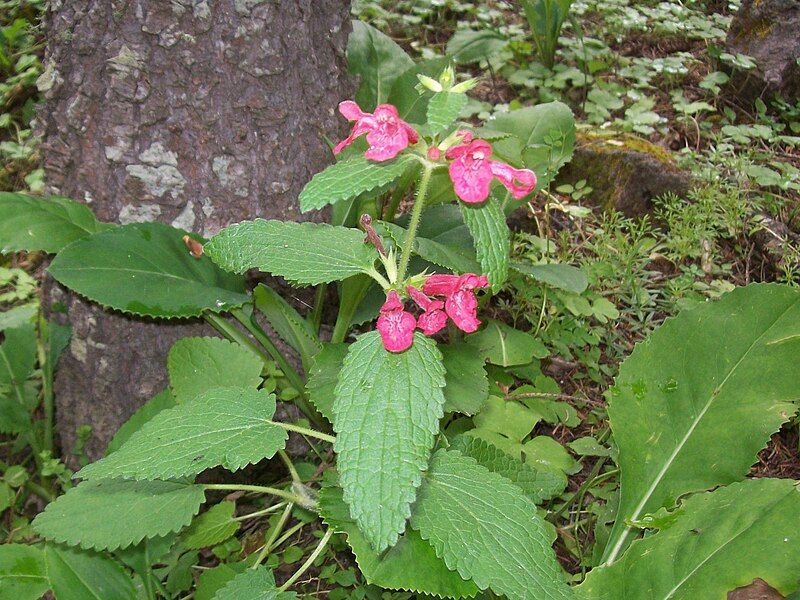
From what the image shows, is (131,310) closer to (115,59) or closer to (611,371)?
(115,59)

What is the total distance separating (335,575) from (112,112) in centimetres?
139

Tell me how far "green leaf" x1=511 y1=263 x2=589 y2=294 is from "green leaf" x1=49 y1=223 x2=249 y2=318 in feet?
2.70

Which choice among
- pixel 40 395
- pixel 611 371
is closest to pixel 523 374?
pixel 611 371

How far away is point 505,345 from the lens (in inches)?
85.2

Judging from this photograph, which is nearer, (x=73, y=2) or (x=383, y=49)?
(x=73, y=2)

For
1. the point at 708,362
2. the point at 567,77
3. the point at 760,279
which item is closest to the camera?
the point at 708,362

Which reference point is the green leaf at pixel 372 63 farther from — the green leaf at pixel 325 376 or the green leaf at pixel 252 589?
the green leaf at pixel 252 589

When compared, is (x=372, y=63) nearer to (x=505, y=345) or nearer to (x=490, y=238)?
(x=505, y=345)

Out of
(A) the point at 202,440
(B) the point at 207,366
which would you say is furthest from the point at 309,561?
(B) the point at 207,366

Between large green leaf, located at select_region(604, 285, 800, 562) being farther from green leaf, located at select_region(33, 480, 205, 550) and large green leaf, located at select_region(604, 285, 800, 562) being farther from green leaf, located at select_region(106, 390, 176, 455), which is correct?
green leaf, located at select_region(106, 390, 176, 455)

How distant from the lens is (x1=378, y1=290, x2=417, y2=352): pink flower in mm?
1112

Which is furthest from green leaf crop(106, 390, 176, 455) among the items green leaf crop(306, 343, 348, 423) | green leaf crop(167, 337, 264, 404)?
green leaf crop(306, 343, 348, 423)

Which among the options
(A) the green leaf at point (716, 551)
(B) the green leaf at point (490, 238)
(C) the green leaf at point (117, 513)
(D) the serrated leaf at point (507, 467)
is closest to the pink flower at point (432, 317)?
(B) the green leaf at point (490, 238)

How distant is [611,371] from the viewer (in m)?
2.28
